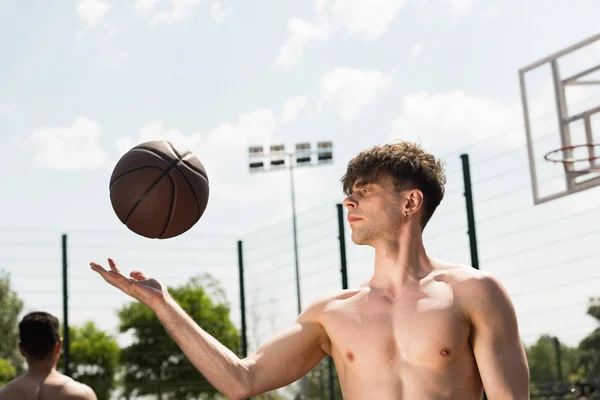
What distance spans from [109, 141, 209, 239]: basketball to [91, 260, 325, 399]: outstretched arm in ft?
3.78

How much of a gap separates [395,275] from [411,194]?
0.30 meters

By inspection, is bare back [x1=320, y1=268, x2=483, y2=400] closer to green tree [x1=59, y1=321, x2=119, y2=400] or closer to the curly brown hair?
the curly brown hair

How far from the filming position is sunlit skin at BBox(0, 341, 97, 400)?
17.0ft

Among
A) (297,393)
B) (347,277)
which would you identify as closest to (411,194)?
(347,277)

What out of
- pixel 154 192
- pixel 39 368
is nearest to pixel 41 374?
pixel 39 368

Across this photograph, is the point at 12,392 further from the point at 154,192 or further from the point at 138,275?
the point at 138,275

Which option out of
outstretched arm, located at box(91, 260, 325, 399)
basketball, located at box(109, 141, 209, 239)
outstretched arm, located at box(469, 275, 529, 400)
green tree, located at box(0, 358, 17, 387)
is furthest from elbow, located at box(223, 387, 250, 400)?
green tree, located at box(0, 358, 17, 387)

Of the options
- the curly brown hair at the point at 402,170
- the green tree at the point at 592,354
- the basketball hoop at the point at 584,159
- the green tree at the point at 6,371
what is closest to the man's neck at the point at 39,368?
the curly brown hair at the point at 402,170

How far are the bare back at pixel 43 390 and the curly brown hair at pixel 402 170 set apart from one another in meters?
2.83

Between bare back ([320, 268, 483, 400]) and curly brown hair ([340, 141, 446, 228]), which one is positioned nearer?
bare back ([320, 268, 483, 400])

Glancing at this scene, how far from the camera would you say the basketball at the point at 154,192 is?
407 centimetres

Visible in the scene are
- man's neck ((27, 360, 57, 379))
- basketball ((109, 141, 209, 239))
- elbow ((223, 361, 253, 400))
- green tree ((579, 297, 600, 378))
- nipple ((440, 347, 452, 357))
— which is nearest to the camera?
nipple ((440, 347, 452, 357))

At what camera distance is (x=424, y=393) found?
2.79m

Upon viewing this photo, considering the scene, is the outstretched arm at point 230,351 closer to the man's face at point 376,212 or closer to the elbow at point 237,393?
the elbow at point 237,393
